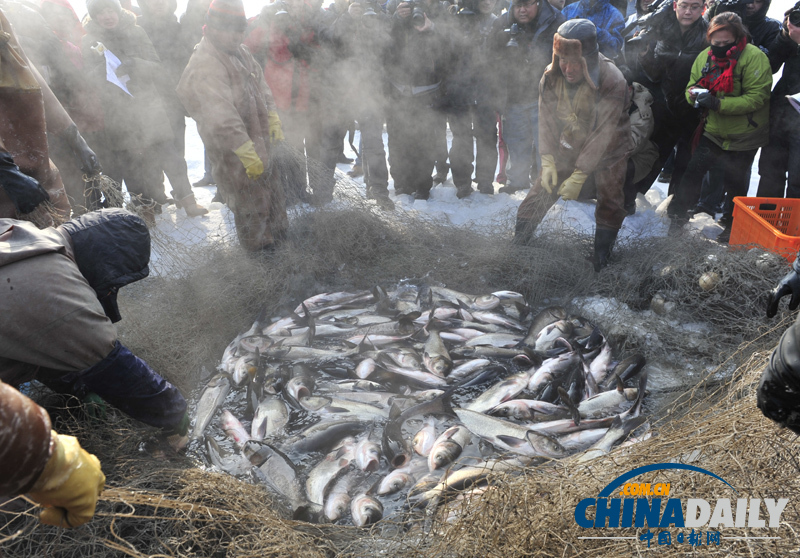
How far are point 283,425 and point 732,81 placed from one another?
5272 mm

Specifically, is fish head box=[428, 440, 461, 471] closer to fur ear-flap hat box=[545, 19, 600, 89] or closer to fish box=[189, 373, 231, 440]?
fish box=[189, 373, 231, 440]

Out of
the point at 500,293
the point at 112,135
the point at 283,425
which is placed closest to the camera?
the point at 283,425

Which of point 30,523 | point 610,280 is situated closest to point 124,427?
point 30,523

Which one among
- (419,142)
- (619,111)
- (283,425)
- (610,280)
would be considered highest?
(619,111)

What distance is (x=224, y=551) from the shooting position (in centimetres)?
230

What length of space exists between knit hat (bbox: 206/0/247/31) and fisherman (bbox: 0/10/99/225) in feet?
5.00

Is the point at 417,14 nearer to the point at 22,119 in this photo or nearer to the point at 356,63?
the point at 356,63

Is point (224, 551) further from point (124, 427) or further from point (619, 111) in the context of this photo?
point (619, 111)

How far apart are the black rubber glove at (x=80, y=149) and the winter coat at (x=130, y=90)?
2.21 metres

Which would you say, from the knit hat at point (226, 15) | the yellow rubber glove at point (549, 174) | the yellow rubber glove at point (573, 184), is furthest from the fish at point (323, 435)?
the knit hat at point (226, 15)

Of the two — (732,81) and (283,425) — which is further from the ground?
(732,81)

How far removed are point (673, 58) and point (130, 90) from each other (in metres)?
6.52

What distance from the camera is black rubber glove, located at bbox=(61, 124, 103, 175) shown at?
3.78 metres

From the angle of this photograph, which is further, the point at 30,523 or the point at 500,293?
the point at 500,293
